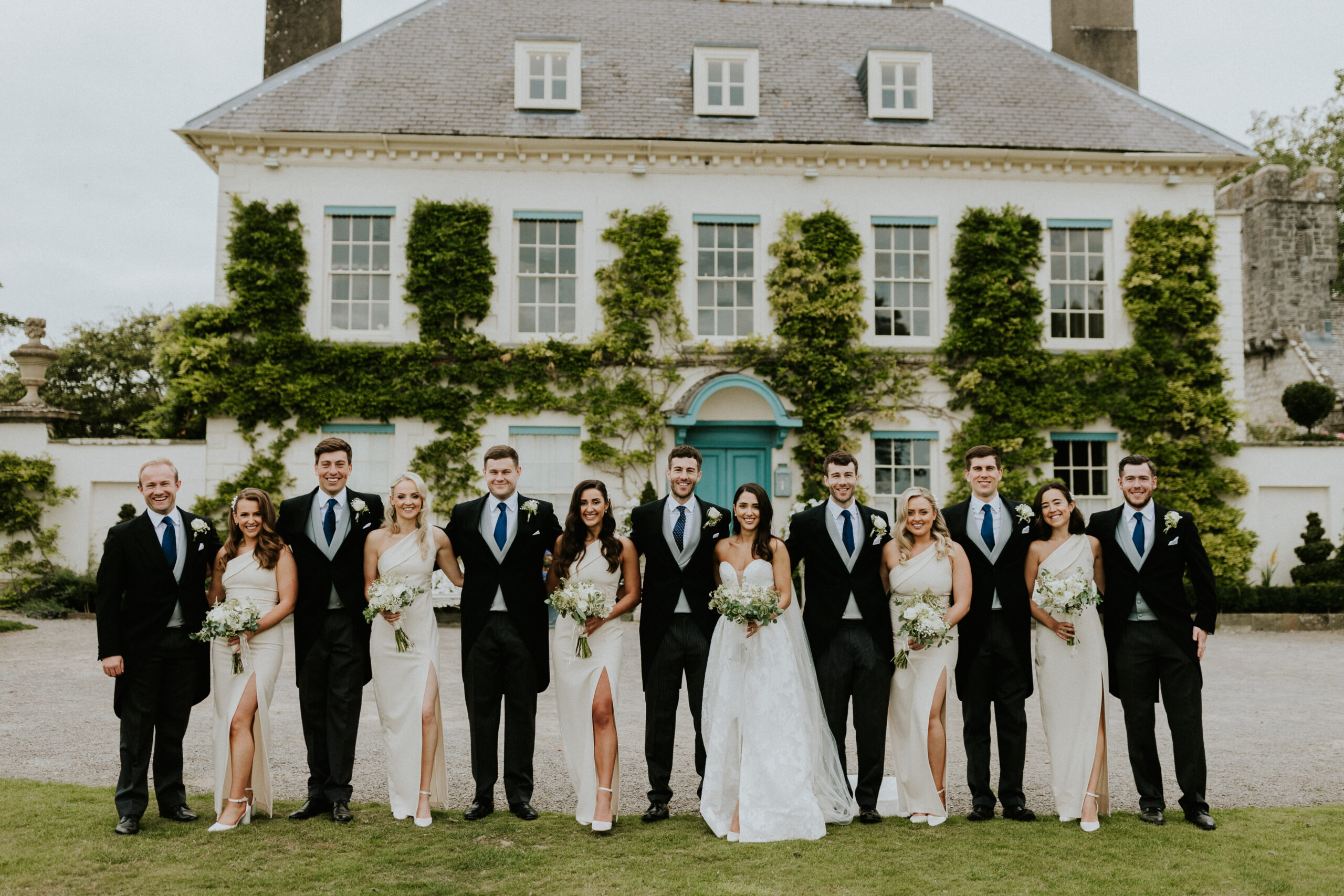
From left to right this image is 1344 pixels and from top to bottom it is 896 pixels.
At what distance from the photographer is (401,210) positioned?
50.8 feet

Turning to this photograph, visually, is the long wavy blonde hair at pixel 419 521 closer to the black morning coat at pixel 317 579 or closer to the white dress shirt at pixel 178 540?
the black morning coat at pixel 317 579

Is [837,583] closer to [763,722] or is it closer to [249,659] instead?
[763,722]

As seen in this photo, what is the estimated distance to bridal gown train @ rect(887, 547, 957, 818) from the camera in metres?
5.35

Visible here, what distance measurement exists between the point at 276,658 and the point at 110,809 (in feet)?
4.02

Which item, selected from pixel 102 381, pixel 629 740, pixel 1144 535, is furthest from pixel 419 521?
pixel 102 381

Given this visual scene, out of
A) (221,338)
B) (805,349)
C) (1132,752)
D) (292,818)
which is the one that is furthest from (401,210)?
(1132,752)

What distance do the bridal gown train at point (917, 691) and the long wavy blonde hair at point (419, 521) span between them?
8.52ft

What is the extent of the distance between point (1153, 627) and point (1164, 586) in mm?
234

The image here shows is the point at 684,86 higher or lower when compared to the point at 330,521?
higher

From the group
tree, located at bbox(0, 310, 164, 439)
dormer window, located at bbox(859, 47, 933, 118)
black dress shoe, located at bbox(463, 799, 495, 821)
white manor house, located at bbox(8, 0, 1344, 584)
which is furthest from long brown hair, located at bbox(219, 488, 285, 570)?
tree, located at bbox(0, 310, 164, 439)

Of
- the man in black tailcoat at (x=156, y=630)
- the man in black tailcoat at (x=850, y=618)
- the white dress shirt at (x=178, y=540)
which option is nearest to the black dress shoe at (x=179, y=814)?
the man in black tailcoat at (x=156, y=630)

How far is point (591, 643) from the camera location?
550 cm

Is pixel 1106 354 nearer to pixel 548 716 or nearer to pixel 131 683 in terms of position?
pixel 548 716

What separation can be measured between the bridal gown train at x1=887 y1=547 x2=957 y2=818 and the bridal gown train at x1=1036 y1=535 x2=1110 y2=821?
54cm
